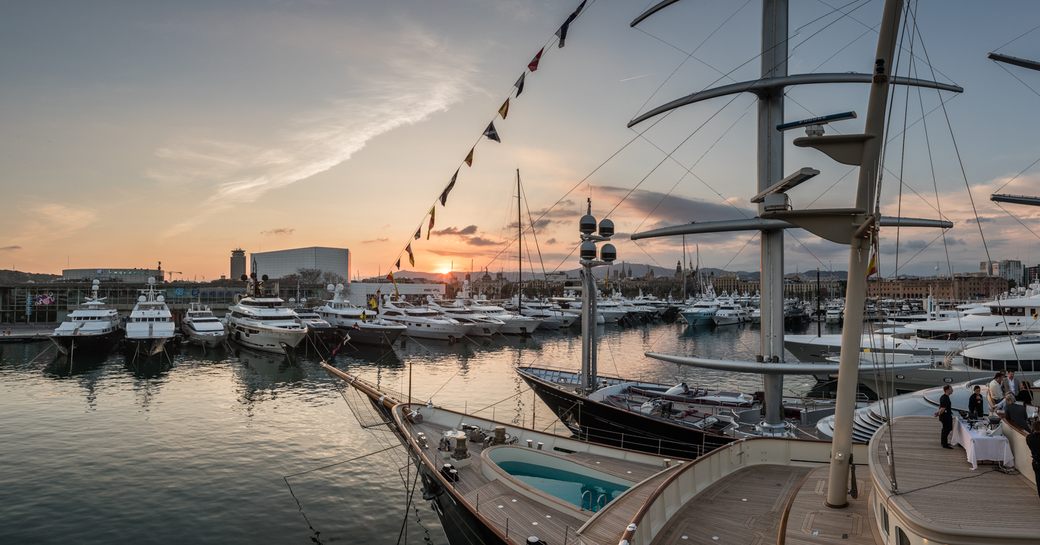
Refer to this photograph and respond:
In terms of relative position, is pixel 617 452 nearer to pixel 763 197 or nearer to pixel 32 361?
pixel 763 197

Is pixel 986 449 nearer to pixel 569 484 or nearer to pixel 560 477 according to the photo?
pixel 569 484

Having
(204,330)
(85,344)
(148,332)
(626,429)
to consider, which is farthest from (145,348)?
(626,429)

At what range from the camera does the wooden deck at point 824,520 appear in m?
8.37

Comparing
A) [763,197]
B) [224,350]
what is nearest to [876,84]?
[763,197]

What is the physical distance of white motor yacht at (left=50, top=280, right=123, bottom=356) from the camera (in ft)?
160

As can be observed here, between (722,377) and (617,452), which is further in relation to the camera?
(722,377)

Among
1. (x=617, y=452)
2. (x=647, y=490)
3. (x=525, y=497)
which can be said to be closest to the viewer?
(x=647, y=490)

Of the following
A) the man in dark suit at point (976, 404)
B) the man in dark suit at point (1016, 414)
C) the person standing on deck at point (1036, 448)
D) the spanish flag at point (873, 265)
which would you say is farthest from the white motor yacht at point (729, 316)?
the person standing on deck at point (1036, 448)

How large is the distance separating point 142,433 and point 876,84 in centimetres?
2986

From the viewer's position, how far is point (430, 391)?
3650cm

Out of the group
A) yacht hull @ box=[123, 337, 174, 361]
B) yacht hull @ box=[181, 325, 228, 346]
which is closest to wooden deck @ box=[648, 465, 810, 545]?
yacht hull @ box=[123, 337, 174, 361]

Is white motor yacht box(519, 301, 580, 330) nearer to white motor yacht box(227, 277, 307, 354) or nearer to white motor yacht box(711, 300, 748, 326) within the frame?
Answer: white motor yacht box(711, 300, 748, 326)

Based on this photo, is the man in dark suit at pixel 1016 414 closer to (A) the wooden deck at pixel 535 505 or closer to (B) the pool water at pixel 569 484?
(A) the wooden deck at pixel 535 505

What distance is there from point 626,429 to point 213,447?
1700 cm
